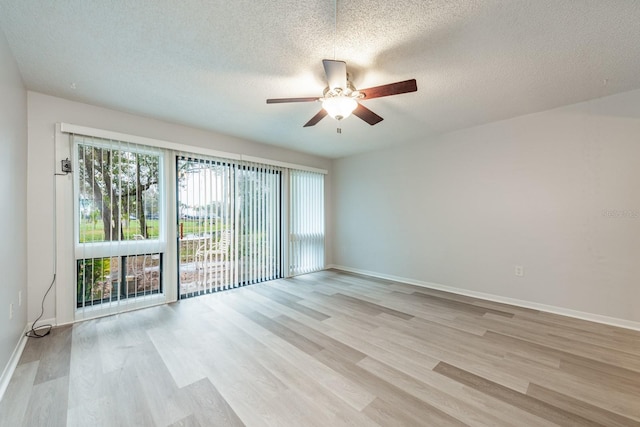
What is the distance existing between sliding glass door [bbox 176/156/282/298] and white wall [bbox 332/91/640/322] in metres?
2.08

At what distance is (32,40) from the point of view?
71.7 inches

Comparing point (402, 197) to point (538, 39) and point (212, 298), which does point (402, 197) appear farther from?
point (212, 298)

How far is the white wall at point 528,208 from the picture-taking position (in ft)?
8.77

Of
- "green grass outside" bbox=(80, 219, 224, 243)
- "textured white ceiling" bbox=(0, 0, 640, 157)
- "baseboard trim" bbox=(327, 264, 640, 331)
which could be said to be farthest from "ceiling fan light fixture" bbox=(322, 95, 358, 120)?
"baseboard trim" bbox=(327, 264, 640, 331)

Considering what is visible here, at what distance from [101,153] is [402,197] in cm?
435

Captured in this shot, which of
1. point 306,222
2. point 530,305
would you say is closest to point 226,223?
point 306,222

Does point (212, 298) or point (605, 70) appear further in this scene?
point (212, 298)

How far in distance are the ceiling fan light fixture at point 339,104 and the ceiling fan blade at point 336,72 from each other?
9 centimetres

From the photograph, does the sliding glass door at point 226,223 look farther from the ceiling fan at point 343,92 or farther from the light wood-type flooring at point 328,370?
the ceiling fan at point 343,92

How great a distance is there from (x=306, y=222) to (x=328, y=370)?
11.1ft

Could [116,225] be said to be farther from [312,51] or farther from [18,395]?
[312,51]

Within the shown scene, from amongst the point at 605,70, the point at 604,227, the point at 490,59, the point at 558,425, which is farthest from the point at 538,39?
the point at 558,425

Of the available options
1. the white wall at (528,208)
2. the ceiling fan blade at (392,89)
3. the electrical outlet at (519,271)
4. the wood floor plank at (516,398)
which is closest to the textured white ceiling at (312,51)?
the ceiling fan blade at (392,89)

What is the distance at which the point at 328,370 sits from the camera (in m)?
1.91
